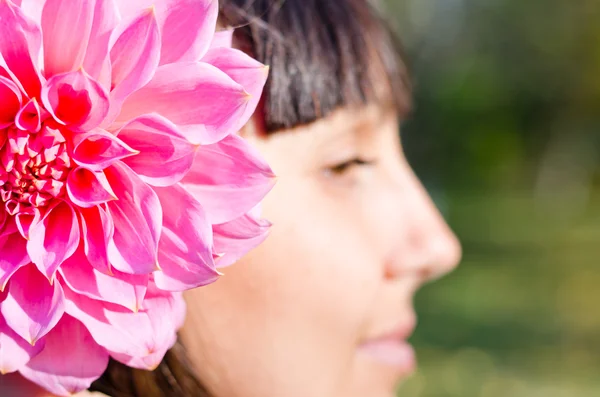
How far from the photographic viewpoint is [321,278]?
81 centimetres

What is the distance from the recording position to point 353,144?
845mm

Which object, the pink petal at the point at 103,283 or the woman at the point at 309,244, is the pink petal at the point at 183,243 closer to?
the pink petal at the point at 103,283

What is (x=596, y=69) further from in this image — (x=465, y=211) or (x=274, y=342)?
(x=274, y=342)

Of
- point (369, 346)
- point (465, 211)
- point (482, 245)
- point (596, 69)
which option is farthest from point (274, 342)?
point (596, 69)

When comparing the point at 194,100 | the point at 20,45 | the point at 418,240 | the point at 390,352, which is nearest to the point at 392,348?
the point at 390,352

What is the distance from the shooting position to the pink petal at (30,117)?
0.59 m

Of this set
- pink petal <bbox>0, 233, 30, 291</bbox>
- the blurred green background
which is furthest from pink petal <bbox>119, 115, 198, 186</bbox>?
the blurred green background

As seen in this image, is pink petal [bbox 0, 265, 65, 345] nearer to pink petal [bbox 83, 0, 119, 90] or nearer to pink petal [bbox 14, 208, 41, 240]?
pink petal [bbox 14, 208, 41, 240]

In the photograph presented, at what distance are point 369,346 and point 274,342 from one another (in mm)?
146

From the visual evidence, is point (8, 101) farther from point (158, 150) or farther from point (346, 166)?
point (346, 166)

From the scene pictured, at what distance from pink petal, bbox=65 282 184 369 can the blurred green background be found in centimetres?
280

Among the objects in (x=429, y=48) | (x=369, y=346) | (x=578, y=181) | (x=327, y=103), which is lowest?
(x=578, y=181)

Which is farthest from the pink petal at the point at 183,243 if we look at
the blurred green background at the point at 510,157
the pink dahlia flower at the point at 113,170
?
the blurred green background at the point at 510,157

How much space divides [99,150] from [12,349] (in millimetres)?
185
